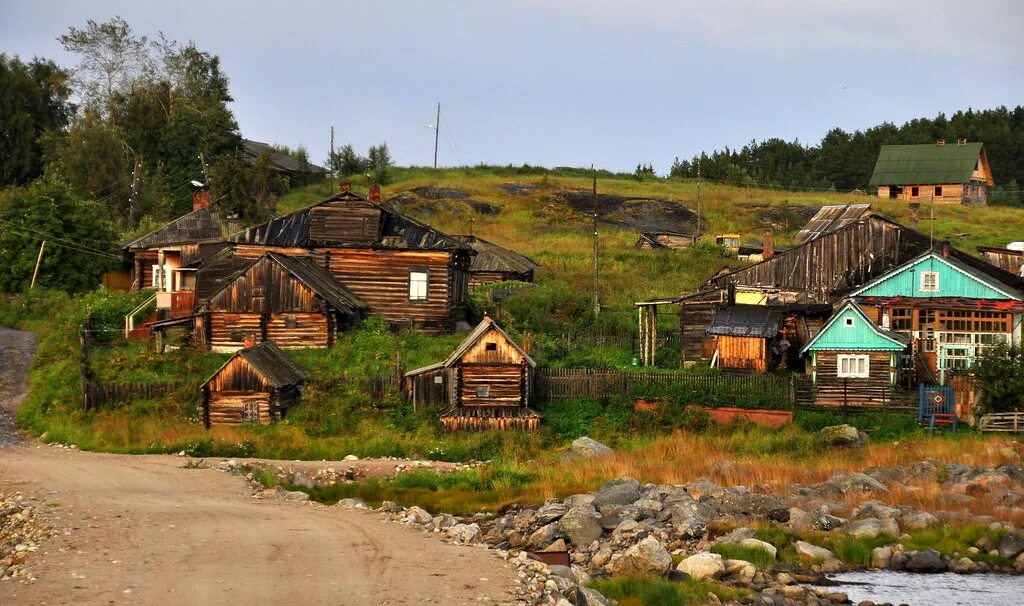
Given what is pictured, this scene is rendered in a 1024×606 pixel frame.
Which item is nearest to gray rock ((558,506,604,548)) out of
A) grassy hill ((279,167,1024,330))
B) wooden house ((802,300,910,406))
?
wooden house ((802,300,910,406))

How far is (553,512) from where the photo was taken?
27.3 metres

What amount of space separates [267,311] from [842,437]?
1976 cm

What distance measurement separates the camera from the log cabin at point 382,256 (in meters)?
44.6

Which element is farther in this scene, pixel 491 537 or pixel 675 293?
pixel 675 293

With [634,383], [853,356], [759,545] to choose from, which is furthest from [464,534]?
[853,356]

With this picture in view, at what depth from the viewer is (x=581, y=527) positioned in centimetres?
2567

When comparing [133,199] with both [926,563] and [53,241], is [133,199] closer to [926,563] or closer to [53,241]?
[53,241]

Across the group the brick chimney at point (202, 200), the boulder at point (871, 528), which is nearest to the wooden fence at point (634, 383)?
the boulder at point (871, 528)

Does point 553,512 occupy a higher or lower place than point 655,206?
lower

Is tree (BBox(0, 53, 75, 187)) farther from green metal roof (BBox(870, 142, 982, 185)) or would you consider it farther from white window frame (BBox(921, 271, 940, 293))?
green metal roof (BBox(870, 142, 982, 185))

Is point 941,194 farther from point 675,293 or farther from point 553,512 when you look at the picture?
point 553,512

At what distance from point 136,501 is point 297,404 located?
39.2 feet

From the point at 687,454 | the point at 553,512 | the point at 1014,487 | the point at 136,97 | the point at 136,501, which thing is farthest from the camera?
the point at 136,97

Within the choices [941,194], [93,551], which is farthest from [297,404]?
[941,194]
